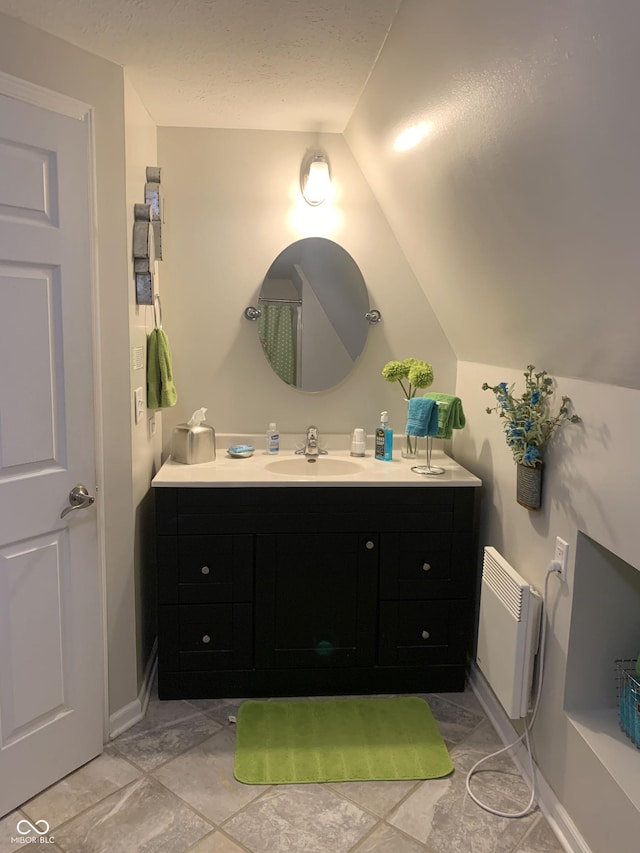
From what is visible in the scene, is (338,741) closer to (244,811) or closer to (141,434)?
(244,811)

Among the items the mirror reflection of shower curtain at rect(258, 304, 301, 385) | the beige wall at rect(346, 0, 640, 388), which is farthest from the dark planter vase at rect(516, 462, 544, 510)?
the mirror reflection of shower curtain at rect(258, 304, 301, 385)

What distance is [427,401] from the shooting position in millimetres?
2586

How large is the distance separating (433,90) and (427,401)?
1.17 m

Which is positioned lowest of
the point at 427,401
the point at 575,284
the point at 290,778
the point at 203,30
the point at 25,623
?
the point at 290,778

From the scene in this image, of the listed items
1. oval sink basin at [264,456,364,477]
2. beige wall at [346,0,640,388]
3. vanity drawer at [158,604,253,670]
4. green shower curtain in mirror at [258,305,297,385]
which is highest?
beige wall at [346,0,640,388]

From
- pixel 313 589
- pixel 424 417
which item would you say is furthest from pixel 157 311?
pixel 313 589

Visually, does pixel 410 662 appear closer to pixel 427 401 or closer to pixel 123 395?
pixel 427 401

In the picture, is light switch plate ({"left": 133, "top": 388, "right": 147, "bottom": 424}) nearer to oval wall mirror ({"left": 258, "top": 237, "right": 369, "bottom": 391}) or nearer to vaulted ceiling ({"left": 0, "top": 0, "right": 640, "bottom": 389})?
oval wall mirror ({"left": 258, "top": 237, "right": 369, "bottom": 391})

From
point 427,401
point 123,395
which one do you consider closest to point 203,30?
point 123,395

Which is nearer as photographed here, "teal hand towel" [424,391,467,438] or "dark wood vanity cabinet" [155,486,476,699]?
"dark wood vanity cabinet" [155,486,476,699]

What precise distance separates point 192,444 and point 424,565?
1038mm

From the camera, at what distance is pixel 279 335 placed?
2.86m

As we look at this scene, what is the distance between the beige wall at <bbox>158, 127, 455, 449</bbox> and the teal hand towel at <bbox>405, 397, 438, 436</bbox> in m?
0.36

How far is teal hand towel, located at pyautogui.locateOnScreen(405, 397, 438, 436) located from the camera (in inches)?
102
